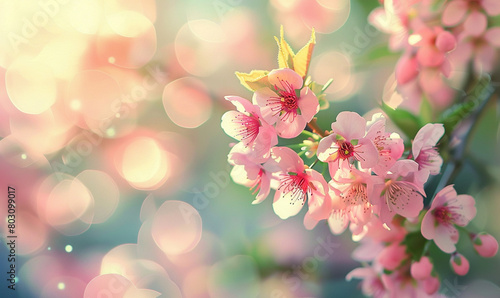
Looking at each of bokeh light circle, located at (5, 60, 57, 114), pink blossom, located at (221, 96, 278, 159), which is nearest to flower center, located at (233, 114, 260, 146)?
pink blossom, located at (221, 96, 278, 159)

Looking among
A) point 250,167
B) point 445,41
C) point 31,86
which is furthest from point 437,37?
point 31,86

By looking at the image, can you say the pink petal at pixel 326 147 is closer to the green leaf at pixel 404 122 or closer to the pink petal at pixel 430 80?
the green leaf at pixel 404 122

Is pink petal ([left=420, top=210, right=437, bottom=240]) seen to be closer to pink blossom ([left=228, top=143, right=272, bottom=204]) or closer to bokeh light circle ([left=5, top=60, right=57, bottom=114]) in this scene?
pink blossom ([left=228, top=143, right=272, bottom=204])

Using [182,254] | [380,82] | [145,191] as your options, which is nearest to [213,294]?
[182,254]

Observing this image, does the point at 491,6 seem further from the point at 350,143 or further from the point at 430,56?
the point at 350,143

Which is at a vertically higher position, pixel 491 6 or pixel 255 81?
pixel 255 81

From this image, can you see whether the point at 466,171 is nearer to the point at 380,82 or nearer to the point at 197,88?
the point at 380,82

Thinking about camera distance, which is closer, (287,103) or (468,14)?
(287,103)
